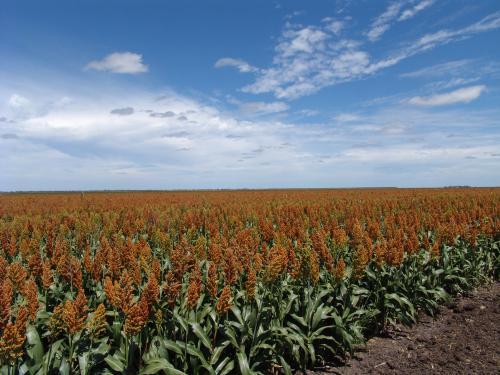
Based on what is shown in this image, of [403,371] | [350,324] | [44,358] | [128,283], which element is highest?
[128,283]

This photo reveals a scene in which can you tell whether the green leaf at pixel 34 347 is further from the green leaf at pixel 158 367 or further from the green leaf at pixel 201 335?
the green leaf at pixel 201 335

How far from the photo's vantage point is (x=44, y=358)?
3539 millimetres

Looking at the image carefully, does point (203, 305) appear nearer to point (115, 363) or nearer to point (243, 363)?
point (243, 363)

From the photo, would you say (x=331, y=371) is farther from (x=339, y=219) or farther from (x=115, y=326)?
(x=339, y=219)

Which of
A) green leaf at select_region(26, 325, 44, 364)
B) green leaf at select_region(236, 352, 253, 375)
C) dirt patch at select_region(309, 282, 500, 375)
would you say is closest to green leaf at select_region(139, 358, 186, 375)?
green leaf at select_region(236, 352, 253, 375)

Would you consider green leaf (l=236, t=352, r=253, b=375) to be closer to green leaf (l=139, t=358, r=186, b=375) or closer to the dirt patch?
green leaf (l=139, t=358, r=186, b=375)

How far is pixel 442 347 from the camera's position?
18.2 feet

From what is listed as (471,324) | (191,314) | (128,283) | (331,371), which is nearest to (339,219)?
(471,324)

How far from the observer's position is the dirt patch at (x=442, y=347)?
4.96 meters

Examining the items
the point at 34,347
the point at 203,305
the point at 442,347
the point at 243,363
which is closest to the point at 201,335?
the point at 243,363

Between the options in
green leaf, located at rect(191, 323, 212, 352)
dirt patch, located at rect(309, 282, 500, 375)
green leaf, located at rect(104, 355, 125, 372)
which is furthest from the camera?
dirt patch, located at rect(309, 282, 500, 375)

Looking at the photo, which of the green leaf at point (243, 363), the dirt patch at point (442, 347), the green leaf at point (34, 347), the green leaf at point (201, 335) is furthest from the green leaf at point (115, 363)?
the dirt patch at point (442, 347)

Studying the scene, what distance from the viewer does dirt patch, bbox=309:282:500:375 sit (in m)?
4.96

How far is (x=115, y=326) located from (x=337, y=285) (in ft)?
10.7
